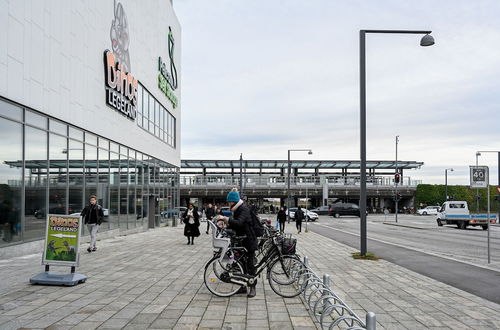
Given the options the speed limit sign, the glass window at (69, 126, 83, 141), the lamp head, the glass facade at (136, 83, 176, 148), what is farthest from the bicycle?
the glass facade at (136, 83, 176, 148)

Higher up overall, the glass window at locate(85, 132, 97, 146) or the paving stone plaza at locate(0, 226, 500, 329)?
the glass window at locate(85, 132, 97, 146)

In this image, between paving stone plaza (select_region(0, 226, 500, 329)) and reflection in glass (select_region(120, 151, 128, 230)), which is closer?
paving stone plaza (select_region(0, 226, 500, 329))

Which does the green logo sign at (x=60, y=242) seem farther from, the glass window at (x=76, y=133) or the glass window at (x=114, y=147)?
the glass window at (x=114, y=147)

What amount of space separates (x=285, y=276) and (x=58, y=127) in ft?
36.9

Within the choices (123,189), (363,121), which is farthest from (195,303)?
(123,189)

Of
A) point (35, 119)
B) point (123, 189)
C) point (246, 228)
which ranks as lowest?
point (246, 228)

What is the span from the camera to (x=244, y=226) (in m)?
7.76

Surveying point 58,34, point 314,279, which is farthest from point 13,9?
point 314,279

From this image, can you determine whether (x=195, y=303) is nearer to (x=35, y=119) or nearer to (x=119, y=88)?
(x=35, y=119)

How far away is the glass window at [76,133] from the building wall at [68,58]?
9.9 inches

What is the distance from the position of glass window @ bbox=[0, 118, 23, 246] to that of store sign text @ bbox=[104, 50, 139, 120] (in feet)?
→ 24.0

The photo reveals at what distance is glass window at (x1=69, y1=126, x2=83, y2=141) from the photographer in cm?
1701

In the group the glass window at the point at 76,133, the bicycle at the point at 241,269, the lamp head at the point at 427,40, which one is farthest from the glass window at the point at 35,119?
the lamp head at the point at 427,40

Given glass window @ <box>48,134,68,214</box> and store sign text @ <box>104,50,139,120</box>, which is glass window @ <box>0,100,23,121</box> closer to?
glass window @ <box>48,134,68,214</box>
